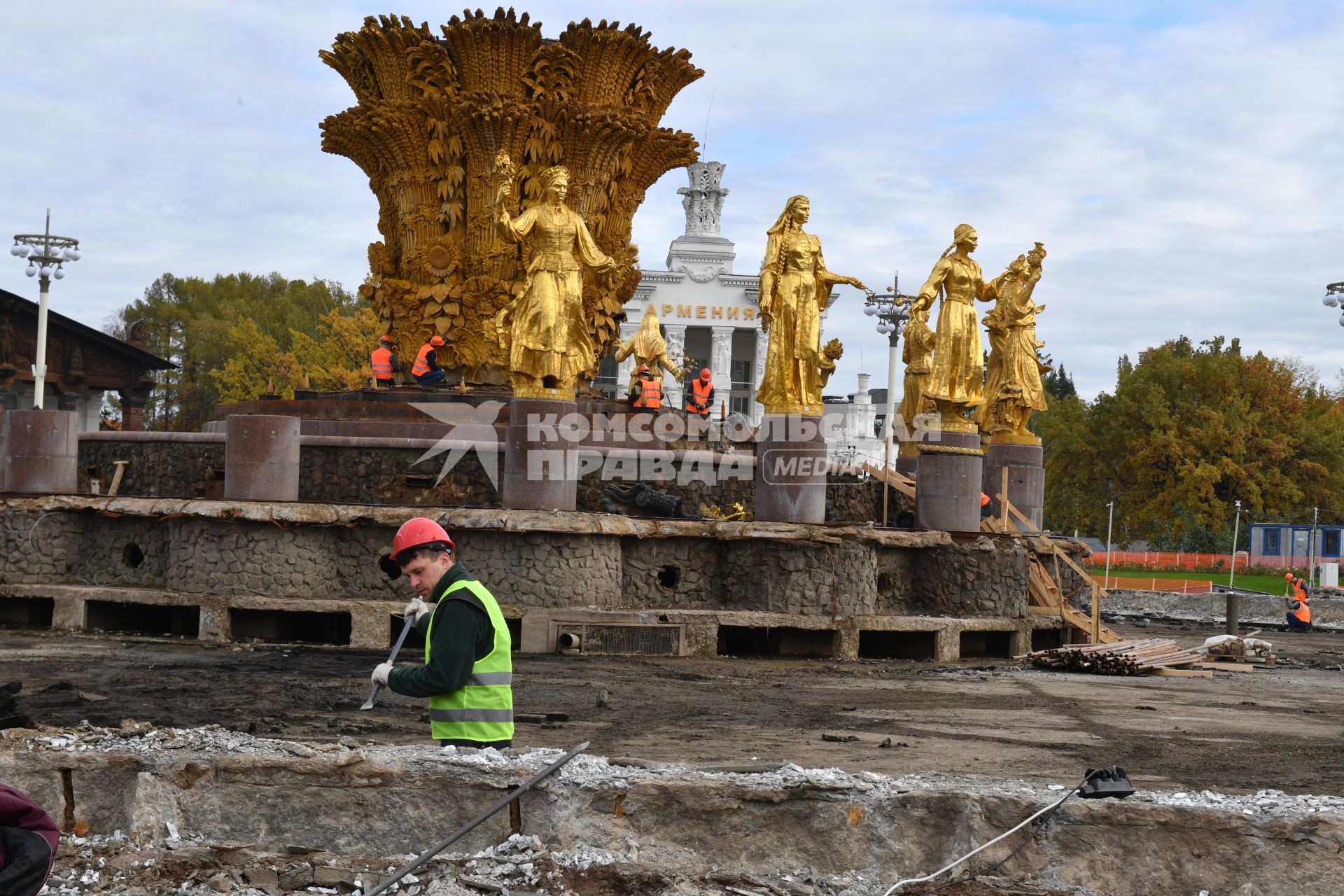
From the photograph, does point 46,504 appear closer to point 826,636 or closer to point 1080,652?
point 826,636

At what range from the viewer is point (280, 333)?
65.1 m

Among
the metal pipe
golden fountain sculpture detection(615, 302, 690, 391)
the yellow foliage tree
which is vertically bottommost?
the metal pipe

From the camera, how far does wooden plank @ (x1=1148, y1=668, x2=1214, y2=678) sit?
16250 millimetres

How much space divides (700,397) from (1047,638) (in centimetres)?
858

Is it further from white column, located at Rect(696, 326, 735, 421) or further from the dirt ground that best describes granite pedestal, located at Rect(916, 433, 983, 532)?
white column, located at Rect(696, 326, 735, 421)

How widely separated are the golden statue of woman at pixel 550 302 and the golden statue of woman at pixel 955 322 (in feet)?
18.2

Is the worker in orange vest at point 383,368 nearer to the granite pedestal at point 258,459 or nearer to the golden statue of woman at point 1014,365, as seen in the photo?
the granite pedestal at point 258,459

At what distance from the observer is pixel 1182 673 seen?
1642 cm

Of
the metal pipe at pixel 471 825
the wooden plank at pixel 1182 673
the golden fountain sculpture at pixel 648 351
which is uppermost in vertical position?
the golden fountain sculpture at pixel 648 351

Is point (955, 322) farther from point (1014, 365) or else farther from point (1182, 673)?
point (1182, 673)

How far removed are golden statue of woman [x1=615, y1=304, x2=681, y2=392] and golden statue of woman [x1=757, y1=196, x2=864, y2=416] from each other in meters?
5.28

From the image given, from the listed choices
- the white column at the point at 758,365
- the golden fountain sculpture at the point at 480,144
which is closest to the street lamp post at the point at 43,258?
the golden fountain sculpture at the point at 480,144

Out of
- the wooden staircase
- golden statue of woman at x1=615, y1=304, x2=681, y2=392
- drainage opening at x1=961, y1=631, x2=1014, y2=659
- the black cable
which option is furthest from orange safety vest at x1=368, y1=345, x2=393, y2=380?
the black cable

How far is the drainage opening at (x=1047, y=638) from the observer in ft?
61.4
